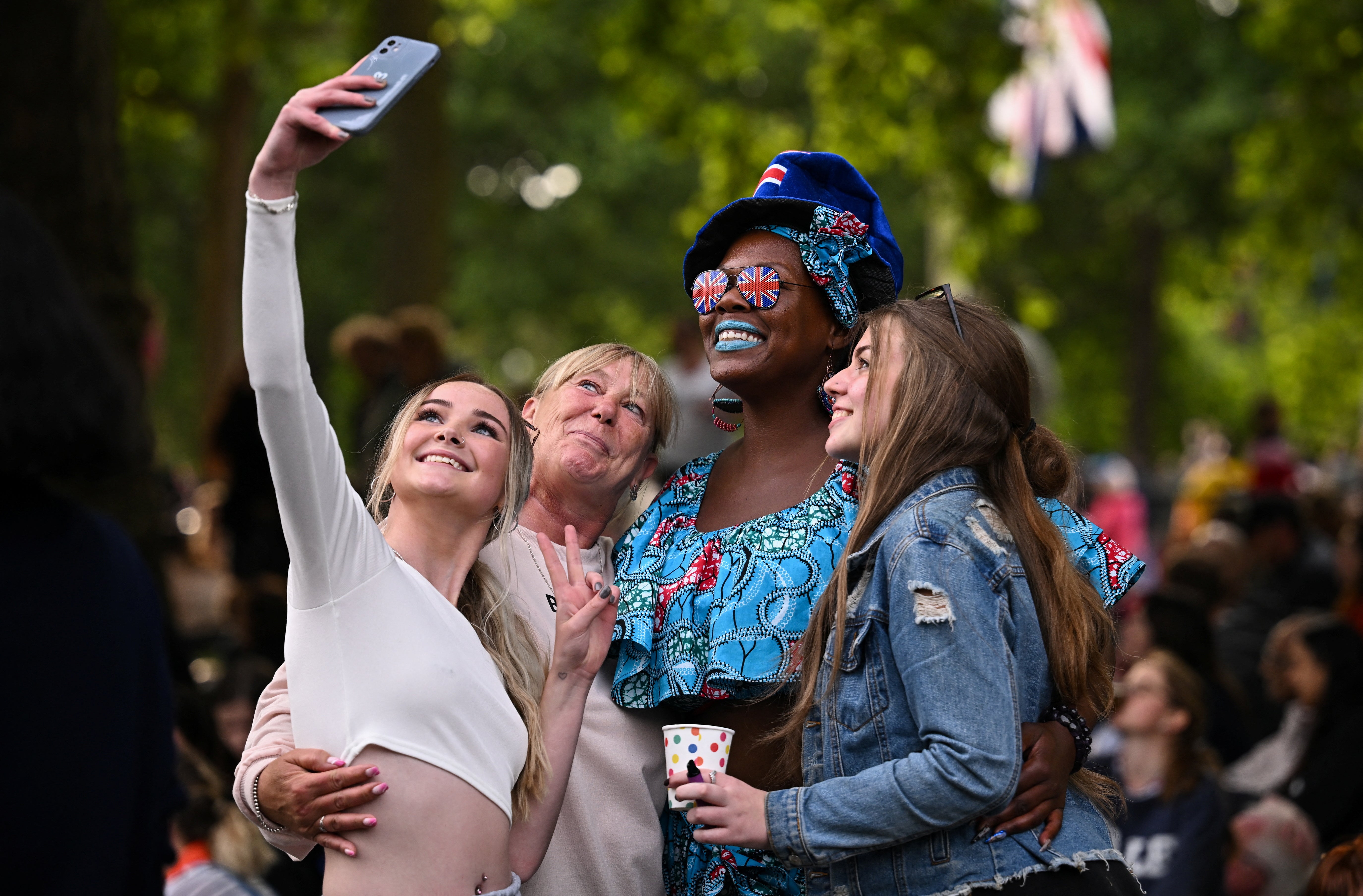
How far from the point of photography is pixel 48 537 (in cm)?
210

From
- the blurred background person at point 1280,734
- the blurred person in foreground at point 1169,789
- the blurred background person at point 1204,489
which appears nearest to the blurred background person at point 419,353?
the blurred person in foreground at point 1169,789

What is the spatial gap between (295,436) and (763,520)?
40.2 inches

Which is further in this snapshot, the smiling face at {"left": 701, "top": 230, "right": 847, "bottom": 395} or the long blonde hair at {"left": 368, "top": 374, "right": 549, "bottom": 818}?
the smiling face at {"left": 701, "top": 230, "right": 847, "bottom": 395}

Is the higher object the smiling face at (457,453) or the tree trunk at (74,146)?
the tree trunk at (74,146)

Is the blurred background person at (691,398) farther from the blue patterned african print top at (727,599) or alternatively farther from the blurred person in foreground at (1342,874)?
the blue patterned african print top at (727,599)

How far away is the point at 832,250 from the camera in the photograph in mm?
3168

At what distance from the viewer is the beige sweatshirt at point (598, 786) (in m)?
2.86

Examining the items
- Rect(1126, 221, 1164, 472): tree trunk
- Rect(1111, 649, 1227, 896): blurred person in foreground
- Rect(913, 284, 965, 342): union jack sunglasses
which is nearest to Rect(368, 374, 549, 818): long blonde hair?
Rect(913, 284, 965, 342): union jack sunglasses

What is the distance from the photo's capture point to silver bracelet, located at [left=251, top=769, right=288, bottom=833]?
2.63 metres

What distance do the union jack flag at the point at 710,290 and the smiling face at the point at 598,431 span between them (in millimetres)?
216

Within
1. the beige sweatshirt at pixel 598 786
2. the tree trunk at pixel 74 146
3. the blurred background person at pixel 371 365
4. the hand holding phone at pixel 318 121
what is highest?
the tree trunk at pixel 74 146

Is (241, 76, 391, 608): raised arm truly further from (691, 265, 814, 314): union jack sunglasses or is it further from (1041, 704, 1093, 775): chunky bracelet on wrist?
(1041, 704, 1093, 775): chunky bracelet on wrist

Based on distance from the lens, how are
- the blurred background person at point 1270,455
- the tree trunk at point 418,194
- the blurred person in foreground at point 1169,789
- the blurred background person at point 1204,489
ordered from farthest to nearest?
1. the blurred background person at point 1270,455
2. the blurred background person at point 1204,489
3. the tree trunk at point 418,194
4. the blurred person in foreground at point 1169,789

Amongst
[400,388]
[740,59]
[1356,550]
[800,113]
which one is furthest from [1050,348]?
[400,388]
